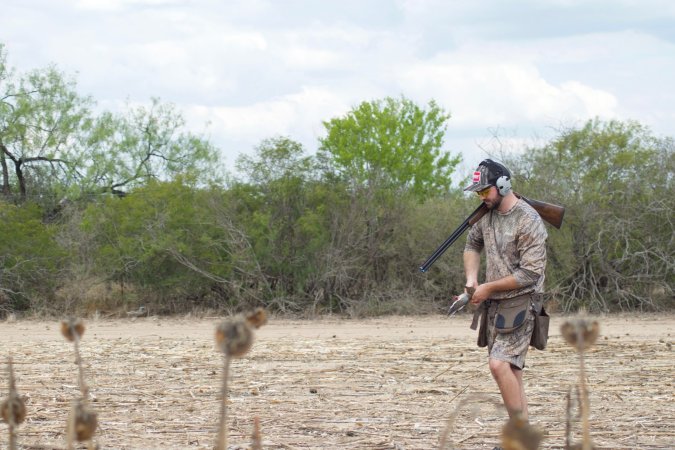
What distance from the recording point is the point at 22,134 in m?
30.9

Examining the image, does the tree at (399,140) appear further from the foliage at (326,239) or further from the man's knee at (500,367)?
the man's knee at (500,367)

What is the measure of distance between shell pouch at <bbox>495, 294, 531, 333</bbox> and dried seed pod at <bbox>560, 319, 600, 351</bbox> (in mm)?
5051

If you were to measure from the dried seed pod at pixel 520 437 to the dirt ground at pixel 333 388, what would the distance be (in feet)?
2.26

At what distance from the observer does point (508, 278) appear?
6773 millimetres

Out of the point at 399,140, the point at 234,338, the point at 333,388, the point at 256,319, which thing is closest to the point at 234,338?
the point at 234,338

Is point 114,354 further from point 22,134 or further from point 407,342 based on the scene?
point 22,134

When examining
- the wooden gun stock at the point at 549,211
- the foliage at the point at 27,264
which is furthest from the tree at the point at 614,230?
the wooden gun stock at the point at 549,211

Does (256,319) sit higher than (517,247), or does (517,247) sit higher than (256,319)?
(517,247)

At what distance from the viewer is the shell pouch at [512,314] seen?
22.7 feet

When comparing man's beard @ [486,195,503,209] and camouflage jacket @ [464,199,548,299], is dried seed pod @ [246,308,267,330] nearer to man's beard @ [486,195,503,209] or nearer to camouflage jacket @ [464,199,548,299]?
camouflage jacket @ [464,199,548,299]

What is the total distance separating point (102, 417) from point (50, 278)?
41.8ft

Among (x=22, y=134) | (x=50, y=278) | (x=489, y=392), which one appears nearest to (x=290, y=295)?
(x=50, y=278)

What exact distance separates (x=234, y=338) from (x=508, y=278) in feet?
17.0

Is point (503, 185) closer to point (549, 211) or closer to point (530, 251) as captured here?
point (530, 251)
